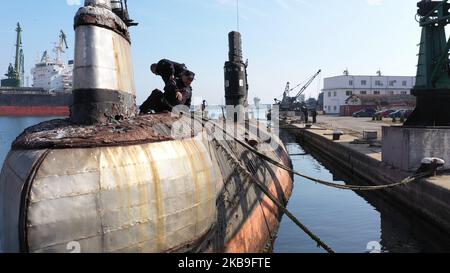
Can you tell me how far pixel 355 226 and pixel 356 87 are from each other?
108m

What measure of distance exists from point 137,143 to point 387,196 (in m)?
15.2

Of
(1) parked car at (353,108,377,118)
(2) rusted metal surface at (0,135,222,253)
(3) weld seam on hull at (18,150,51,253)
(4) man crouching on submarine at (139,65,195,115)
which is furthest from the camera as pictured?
(1) parked car at (353,108,377,118)

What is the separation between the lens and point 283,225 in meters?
15.4

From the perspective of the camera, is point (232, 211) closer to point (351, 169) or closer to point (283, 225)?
point (283, 225)

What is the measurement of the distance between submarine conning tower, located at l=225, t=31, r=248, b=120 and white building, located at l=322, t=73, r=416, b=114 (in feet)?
314

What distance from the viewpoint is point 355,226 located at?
15531 mm

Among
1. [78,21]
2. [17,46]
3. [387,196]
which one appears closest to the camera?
[78,21]

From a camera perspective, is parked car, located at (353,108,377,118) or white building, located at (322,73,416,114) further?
white building, located at (322,73,416,114)

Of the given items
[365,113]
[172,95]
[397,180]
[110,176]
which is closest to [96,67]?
[110,176]

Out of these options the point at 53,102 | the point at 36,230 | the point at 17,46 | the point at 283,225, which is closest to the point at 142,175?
the point at 36,230

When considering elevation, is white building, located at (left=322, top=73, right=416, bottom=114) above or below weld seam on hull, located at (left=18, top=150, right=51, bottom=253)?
above

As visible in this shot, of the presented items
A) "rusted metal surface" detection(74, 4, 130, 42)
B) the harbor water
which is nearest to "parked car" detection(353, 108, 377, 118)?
the harbor water

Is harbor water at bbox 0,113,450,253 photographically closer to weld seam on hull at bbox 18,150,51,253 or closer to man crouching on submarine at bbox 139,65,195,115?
man crouching on submarine at bbox 139,65,195,115

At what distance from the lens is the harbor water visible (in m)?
13.0
